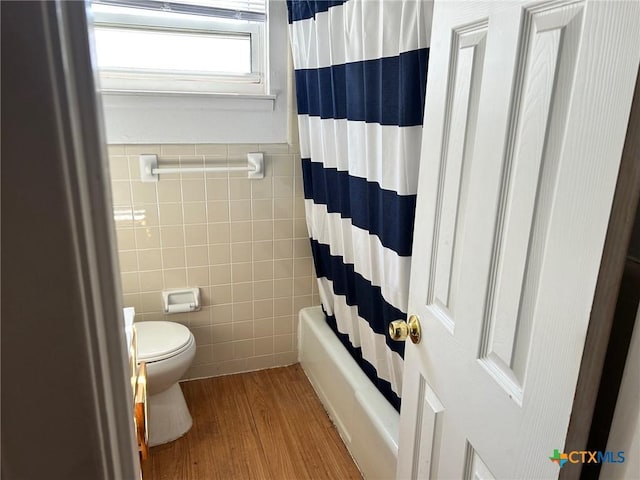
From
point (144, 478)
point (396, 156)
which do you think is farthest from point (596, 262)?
point (144, 478)

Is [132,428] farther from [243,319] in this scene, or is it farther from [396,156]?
[243,319]

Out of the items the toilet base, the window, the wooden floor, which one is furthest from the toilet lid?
the window

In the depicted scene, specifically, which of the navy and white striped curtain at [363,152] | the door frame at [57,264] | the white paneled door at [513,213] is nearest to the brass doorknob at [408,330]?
the white paneled door at [513,213]

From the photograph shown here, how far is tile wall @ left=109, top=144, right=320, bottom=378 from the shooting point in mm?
2111

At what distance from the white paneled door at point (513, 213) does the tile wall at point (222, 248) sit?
132 centimetres

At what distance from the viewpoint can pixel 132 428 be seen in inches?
17.2

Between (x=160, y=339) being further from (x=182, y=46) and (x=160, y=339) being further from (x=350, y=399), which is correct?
(x=182, y=46)

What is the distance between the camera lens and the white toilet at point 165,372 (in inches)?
73.6

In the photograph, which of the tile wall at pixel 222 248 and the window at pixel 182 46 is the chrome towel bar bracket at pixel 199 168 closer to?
the tile wall at pixel 222 248

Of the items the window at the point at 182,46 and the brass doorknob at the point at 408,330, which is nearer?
the brass doorknob at the point at 408,330

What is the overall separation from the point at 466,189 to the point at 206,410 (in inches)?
70.5

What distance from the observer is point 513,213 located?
29.6 inches

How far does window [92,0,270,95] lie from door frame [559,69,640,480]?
6.09 feet

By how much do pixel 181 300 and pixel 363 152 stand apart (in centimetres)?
123
